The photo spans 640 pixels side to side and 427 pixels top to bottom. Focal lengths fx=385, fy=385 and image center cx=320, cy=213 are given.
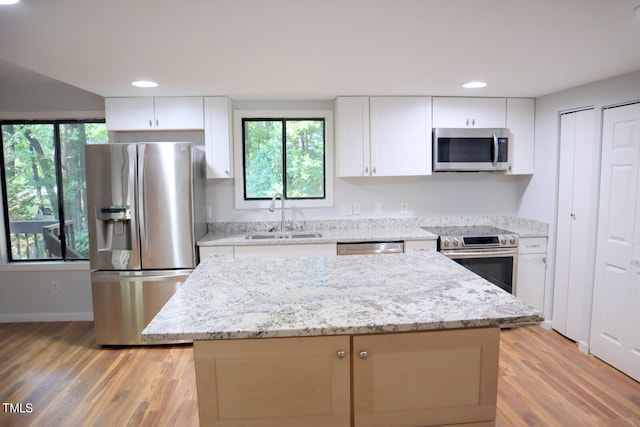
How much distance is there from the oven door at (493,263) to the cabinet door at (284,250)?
1070mm

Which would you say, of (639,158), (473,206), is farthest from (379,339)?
(473,206)

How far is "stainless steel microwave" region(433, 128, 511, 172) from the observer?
3693 millimetres

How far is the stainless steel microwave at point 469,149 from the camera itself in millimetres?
3693

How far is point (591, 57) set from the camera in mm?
2400

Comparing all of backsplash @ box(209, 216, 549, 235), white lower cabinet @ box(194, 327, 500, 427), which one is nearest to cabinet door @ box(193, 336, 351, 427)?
white lower cabinet @ box(194, 327, 500, 427)

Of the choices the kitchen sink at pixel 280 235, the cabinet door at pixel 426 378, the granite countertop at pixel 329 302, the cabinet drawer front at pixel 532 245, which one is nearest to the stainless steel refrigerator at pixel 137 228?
the kitchen sink at pixel 280 235

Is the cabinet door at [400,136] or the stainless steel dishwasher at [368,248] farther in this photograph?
the cabinet door at [400,136]

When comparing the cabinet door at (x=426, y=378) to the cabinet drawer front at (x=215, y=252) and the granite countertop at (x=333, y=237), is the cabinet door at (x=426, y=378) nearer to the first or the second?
the granite countertop at (x=333, y=237)

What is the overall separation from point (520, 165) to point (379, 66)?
2.09 metres

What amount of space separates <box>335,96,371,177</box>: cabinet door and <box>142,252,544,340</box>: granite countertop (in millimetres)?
1634

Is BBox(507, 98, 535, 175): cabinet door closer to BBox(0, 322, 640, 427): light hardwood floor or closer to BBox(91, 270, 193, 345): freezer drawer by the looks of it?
BBox(0, 322, 640, 427): light hardwood floor

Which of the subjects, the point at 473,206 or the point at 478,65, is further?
the point at 473,206

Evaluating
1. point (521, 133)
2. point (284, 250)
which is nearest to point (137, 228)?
point (284, 250)

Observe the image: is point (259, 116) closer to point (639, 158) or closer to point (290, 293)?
point (290, 293)
